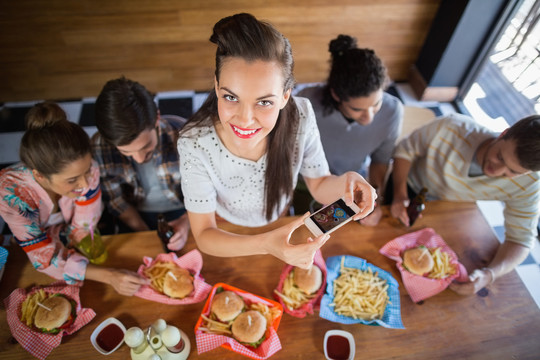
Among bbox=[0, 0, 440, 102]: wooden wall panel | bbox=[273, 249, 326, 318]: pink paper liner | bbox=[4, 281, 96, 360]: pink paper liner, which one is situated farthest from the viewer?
bbox=[0, 0, 440, 102]: wooden wall panel

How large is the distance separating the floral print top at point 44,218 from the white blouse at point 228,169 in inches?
22.7

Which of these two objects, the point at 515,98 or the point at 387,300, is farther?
the point at 515,98

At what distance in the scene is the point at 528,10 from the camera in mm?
2742

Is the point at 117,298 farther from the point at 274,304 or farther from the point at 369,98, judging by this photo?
the point at 369,98

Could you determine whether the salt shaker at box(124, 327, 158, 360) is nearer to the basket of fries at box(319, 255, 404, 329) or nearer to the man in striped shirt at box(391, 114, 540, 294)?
the basket of fries at box(319, 255, 404, 329)

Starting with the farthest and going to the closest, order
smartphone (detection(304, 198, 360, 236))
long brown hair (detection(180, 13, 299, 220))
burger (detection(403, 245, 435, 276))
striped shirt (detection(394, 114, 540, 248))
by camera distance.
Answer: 1. striped shirt (detection(394, 114, 540, 248))
2. burger (detection(403, 245, 435, 276))
3. smartphone (detection(304, 198, 360, 236))
4. long brown hair (detection(180, 13, 299, 220))

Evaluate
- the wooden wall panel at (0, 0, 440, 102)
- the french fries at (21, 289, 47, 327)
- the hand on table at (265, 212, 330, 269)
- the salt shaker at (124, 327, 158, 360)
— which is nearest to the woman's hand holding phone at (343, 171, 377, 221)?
the hand on table at (265, 212, 330, 269)

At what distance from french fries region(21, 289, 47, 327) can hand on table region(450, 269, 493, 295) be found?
1.66 meters

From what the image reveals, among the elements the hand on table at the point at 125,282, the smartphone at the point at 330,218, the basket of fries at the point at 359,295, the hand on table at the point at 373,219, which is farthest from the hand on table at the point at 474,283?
the hand on table at the point at 125,282

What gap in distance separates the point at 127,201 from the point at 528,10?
342cm

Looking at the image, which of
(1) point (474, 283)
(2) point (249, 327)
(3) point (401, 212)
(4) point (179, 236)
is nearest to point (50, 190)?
(4) point (179, 236)

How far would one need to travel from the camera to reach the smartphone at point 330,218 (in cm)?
101

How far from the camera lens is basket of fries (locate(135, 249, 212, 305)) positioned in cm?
132

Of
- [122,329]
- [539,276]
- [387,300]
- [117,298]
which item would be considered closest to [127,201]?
[117,298]
